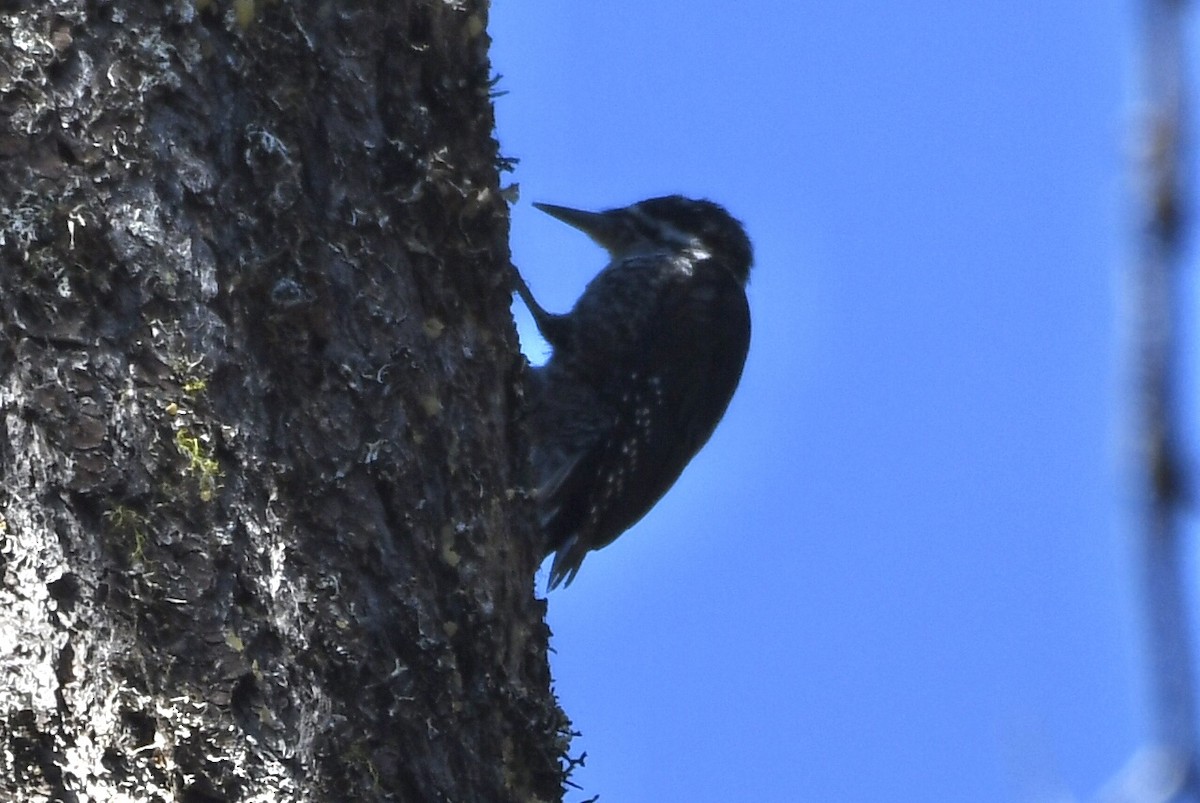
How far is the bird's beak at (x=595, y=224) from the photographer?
4555 mm

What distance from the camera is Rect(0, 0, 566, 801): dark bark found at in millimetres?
1690

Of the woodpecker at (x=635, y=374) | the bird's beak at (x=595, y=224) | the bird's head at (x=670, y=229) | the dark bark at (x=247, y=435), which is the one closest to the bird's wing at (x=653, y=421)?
the woodpecker at (x=635, y=374)

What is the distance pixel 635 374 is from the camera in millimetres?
3846

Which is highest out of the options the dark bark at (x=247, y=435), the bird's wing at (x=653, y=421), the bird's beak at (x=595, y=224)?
the bird's beak at (x=595, y=224)

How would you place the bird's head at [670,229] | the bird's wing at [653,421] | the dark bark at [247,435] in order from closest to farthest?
the dark bark at [247,435], the bird's wing at [653,421], the bird's head at [670,229]

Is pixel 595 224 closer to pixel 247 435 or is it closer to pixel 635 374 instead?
pixel 635 374

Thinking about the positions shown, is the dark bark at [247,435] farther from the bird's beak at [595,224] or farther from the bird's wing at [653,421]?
the bird's beak at [595,224]

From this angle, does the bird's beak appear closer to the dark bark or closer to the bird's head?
the bird's head

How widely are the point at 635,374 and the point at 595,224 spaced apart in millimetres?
884

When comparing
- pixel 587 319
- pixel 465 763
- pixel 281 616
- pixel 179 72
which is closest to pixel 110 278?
pixel 179 72

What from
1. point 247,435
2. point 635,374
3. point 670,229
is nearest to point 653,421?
point 635,374

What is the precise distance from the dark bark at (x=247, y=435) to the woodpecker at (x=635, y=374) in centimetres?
125

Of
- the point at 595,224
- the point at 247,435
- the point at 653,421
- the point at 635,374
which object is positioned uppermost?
the point at 595,224

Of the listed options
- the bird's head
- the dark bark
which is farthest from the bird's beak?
the dark bark
